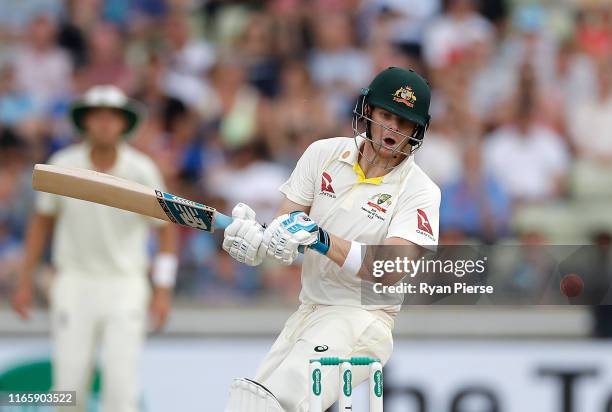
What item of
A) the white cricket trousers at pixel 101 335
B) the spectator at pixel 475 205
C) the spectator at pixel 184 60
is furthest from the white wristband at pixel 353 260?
the spectator at pixel 184 60

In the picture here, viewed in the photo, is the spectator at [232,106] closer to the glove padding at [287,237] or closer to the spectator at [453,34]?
the spectator at [453,34]

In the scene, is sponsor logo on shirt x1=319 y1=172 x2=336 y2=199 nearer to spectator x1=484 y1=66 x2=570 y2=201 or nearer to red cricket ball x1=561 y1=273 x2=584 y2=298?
red cricket ball x1=561 y1=273 x2=584 y2=298

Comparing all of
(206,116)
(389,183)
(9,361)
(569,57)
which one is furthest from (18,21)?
(389,183)

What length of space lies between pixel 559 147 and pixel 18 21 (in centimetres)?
378

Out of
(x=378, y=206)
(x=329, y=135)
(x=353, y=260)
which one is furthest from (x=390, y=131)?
(x=329, y=135)

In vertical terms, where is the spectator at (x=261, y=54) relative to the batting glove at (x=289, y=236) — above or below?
above

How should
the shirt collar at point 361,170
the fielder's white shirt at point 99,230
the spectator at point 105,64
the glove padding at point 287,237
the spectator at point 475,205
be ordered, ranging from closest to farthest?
the glove padding at point 287,237 < the shirt collar at point 361,170 < the fielder's white shirt at point 99,230 < the spectator at point 475,205 < the spectator at point 105,64

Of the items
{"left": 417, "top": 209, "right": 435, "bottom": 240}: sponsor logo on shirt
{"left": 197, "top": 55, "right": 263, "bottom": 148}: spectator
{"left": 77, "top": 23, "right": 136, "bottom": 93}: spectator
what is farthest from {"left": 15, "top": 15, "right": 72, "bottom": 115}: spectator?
{"left": 417, "top": 209, "right": 435, "bottom": 240}: sponsor logo on shirt

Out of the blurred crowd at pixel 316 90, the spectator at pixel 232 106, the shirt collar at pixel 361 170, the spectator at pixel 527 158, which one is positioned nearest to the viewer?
the shirt collar at pixel 361 170

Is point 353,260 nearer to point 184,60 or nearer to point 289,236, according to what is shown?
point 289,236

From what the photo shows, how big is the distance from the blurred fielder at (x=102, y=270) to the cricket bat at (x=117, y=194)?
178cm

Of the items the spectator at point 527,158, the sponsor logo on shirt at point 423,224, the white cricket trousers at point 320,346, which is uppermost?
the spectator at point 527,158

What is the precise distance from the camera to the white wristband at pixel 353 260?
4129mm

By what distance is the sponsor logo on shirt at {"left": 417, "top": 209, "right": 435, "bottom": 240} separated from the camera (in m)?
4.22
